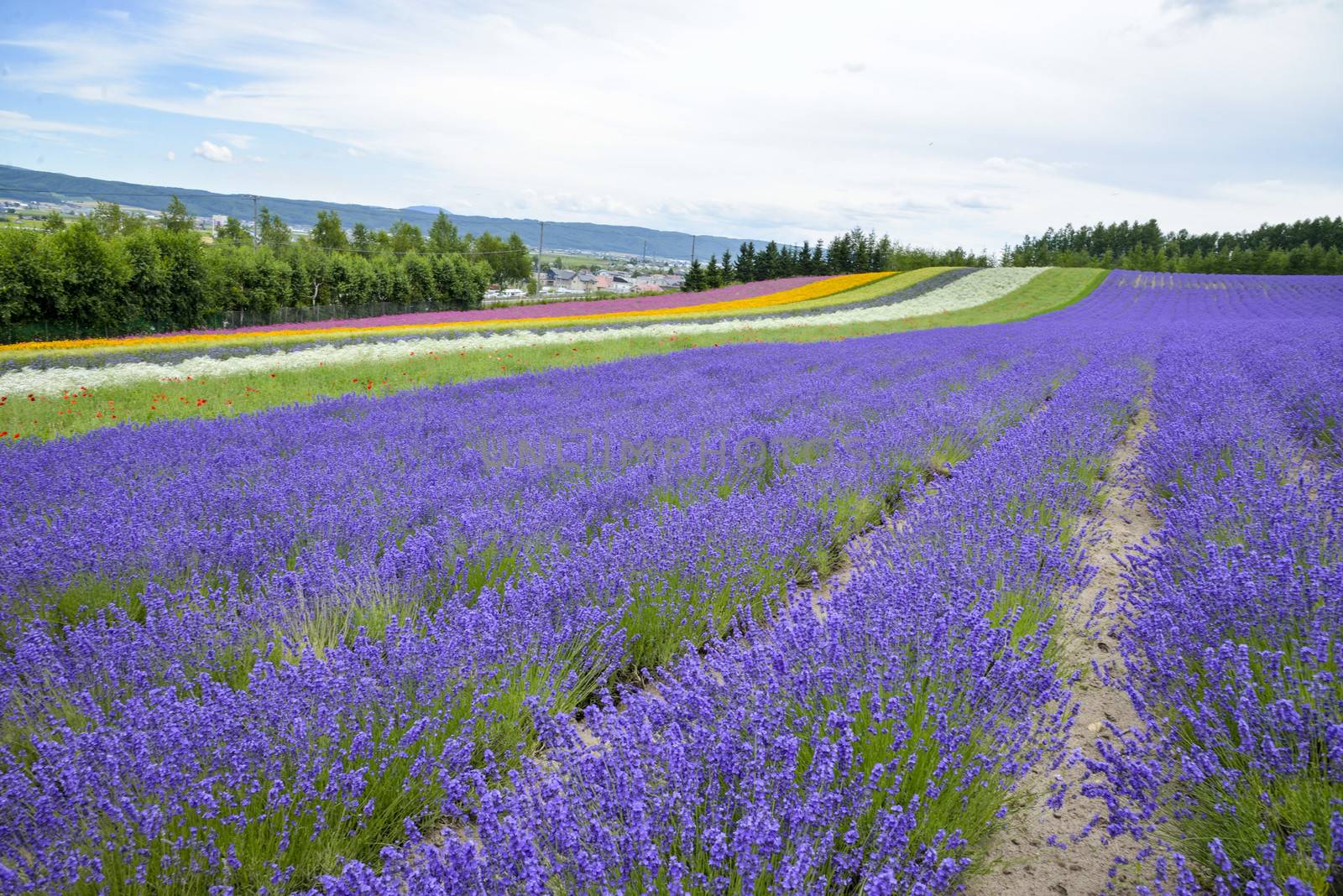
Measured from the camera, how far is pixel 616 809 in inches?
69.8

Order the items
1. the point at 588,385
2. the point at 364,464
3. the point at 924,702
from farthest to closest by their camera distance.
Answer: the point at 588,385 → the point at 364,464 → the point at 924,702

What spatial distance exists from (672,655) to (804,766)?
1.22 metres

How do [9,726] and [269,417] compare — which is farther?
[269,417]

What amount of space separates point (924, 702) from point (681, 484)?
2.69 metres

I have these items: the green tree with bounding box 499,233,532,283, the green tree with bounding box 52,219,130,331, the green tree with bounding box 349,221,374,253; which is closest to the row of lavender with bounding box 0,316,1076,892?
the green tree with bounding box 52,219,130,331

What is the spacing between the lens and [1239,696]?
1982 mm

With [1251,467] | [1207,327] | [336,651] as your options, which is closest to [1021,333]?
[1207,327]

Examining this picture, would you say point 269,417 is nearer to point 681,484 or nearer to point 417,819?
point 681,484

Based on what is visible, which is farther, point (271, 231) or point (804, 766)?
point (271, 231)

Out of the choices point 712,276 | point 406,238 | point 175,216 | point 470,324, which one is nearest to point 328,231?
point 406,238

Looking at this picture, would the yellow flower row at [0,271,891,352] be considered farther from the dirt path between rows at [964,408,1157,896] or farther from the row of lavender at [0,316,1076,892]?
the dirt path between rows at [964,408,1157,896]

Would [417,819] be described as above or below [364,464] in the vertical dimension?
below

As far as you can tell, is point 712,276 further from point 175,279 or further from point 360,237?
point 360,237

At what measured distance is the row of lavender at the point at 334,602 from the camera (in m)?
1.90
